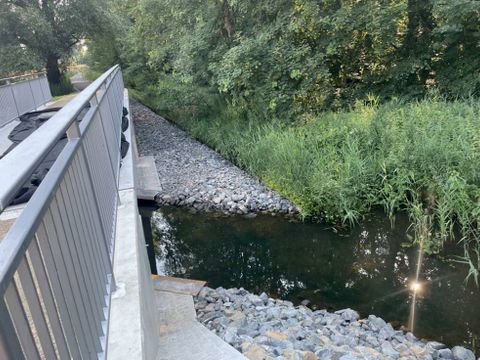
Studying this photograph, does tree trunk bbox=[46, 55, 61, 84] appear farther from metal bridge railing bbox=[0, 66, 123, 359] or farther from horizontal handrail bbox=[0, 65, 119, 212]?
horizontal handrail bbox=[0, 65, 119, 212]

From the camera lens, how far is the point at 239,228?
6637mm

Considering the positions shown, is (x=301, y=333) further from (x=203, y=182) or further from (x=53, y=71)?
(x=53, y=71)

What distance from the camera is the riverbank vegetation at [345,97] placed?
20.5 feet

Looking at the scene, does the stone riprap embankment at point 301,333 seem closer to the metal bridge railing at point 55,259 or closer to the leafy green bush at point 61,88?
the metal bridge railing at point 55,259

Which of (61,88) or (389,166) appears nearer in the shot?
(389,166)

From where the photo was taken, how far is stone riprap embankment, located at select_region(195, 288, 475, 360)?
11.1 feet

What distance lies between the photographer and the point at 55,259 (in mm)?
1334

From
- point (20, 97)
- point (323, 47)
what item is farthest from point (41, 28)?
point (323, 47)

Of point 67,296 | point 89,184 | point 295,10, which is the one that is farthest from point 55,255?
point 295,10

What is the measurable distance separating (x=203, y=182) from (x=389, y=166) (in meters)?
3.62

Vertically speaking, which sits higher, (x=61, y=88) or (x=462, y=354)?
(x=61, y=88)

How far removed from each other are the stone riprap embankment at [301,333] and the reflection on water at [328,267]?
348 millimetres

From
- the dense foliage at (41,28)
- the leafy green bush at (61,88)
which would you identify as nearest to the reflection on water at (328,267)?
the dense foliage at (41,28)

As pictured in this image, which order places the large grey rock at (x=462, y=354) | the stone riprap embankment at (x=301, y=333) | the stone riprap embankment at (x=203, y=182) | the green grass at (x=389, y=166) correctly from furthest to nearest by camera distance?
the stone riprap embankment at (x=203, y=182) < the green grass at (x=389, y=166) < the large grey rock at (x=462, y=354) < the stone riprap embankment at (x=301, y=333)
